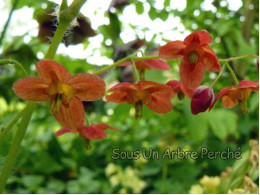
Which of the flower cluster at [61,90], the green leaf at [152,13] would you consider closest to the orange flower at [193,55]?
the flower cluster at [61,90]

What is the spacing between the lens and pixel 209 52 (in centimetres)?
57

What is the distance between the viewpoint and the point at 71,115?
1.76 ft

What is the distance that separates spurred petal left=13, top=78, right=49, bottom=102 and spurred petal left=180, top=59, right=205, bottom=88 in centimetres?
20

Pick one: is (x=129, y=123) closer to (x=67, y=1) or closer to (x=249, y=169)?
(x=249, y=169)

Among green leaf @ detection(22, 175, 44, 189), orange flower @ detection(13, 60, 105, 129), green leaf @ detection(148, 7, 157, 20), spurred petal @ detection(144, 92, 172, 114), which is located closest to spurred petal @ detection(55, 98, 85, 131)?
orange flower @ detection(13, 60, 105, 129)

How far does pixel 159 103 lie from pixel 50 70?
18 centimetres

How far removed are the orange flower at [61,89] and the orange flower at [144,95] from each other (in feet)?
0.17

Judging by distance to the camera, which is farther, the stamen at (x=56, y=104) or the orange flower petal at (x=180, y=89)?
the orange flower petal at (x=180, y=89)

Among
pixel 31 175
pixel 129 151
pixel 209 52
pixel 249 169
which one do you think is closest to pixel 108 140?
pixel 129 151

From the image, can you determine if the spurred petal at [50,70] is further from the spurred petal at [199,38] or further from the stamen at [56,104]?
the spurred petal at [199,38]

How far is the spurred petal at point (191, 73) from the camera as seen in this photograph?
0.58 meters

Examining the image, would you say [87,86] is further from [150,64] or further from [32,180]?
[32,180]

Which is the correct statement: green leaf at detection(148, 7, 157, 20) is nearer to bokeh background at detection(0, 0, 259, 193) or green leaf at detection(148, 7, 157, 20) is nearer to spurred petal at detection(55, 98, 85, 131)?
bokeh background at detection(0, 0, 259, 193)

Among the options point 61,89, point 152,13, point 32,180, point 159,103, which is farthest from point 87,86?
point 32,180
